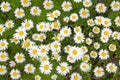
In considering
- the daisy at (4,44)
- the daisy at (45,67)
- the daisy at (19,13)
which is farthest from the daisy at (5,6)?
the daisy at (45,67)

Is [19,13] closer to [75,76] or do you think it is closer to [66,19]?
[66,19]

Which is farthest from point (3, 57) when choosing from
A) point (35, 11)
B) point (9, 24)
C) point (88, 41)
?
point (88, 41)

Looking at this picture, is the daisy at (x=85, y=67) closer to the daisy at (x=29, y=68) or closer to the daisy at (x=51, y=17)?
the daisy at (x=29, y=68)

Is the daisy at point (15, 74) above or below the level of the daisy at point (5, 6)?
below

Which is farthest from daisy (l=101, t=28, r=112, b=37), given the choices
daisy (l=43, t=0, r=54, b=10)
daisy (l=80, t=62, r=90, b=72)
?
daisy (l=43, t=0, r=54, b=10)

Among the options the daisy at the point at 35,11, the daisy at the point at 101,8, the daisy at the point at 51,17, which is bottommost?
the daisy at the point at 51,17

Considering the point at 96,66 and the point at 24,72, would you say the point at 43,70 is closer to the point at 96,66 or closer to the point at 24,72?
the point at 24,72

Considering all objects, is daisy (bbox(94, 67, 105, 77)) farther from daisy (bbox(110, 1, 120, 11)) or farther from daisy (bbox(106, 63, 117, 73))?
daisy (bbox(110, 1, 120, 11))
